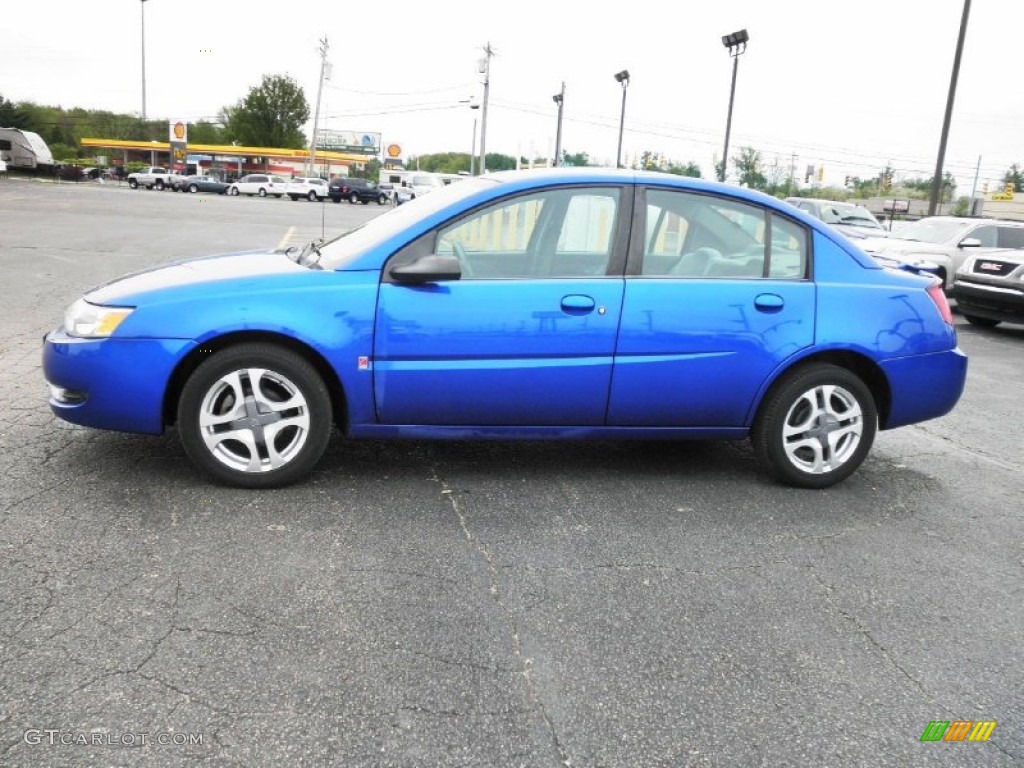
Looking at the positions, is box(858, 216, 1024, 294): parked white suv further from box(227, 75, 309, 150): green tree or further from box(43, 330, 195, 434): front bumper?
box(227, 75, 309, 150): green tree

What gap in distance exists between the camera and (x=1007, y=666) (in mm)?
3059

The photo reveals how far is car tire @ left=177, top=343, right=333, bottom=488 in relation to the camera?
411 centimetres

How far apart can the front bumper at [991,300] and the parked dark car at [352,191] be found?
4756 centimetres

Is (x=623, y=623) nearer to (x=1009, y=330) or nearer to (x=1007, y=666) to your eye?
(x=1007, y=666)

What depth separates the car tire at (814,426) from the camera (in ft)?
15.2

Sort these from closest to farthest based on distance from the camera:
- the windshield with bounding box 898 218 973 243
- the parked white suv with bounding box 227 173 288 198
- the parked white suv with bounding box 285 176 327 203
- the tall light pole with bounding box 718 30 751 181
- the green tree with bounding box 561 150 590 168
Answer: the windshield with bounding box 898 218 973 243
the tall light pole with bounding box 718 30 751 181
the green tree with bounding box 561 150 590 168
the parked white suv with bounding box 285 176 327 203
the parked white suv with bounding box 227 173 288 198

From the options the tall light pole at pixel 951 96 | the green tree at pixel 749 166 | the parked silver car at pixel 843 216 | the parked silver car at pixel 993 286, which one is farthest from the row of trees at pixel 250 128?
the parked silver car at pixel 993 286

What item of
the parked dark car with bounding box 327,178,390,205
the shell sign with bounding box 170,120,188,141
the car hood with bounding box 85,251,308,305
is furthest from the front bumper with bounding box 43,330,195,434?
the shell sign with bounding box 170,120,188,141

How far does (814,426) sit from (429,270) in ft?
7.13

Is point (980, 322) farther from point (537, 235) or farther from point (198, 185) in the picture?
point (198, 185)

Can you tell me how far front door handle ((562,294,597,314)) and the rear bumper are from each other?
5.44 ft

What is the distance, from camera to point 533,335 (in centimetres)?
429

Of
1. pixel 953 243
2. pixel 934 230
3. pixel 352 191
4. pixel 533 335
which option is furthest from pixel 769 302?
pixel 352 191

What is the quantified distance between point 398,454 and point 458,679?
2283mm
